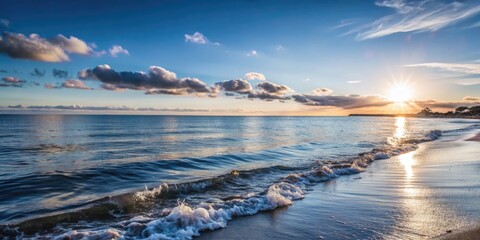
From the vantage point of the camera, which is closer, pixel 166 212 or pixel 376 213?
pixel 376 213

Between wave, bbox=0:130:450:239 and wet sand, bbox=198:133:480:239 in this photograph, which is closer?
wet sand, bbox=198:133:480:239

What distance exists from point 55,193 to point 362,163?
16.5 m

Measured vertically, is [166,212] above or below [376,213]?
below

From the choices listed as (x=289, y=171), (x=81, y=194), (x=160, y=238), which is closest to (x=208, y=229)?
(x=160, y=238)

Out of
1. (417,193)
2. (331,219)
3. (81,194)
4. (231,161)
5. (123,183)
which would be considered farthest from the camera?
(231,161)

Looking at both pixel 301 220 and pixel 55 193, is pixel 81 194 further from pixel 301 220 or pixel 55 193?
pixel 301 220

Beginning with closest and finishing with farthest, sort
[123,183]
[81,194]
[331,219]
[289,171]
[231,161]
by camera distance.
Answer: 1. [331,219]
2. [81,194]
3. [123,183]
4. [289,171]
5. [231,161]

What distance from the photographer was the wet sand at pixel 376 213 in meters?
7.11

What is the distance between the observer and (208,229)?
304 inches

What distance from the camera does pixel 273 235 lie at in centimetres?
717

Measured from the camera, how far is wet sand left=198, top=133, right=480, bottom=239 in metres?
7.11

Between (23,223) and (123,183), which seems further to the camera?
(123,183)

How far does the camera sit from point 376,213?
859 centimetres

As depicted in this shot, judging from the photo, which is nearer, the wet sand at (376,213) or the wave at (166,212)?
the wet sand at (376,213)
